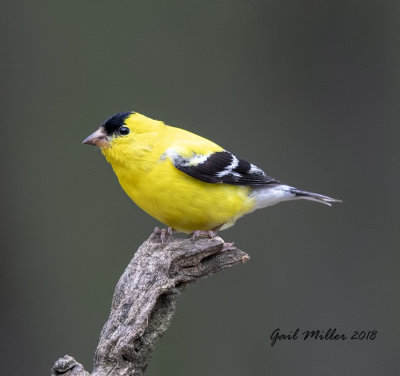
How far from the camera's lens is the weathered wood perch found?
2062 millimetres

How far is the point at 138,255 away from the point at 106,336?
1.16 ft

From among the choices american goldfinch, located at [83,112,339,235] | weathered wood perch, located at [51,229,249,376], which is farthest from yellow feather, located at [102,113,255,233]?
weathered wood perch, located at [51,229,249,376]

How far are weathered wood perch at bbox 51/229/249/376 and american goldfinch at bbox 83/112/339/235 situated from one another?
16cm

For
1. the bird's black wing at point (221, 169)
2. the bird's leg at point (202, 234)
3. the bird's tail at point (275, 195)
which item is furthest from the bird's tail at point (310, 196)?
the bird's leg at point (202, 234)

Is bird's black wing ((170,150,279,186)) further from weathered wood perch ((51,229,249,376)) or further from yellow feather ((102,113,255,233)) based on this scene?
weathered wood perch ((51,229,249,376))

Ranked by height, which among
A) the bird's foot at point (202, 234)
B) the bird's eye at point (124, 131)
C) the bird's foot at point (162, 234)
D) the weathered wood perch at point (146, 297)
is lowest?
the weathered wood perch at point (146, 297)

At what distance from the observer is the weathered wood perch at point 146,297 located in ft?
6.77

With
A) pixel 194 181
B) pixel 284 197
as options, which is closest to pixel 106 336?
pixel 194 181

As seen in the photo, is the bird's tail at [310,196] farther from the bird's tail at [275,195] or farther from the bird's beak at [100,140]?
the bird's beak at [100,140]

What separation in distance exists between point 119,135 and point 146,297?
2.55ft

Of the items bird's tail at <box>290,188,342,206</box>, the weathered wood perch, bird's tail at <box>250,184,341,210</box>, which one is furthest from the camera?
bird's tail at <box>290,188,342,206</box>

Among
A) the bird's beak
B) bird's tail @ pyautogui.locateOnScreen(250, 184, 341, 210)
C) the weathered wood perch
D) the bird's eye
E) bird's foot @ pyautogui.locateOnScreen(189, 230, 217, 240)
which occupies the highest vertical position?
the bird's eye

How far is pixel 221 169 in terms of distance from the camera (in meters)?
2.63

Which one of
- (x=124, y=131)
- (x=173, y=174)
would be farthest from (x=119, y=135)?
(x=173, y=174)
